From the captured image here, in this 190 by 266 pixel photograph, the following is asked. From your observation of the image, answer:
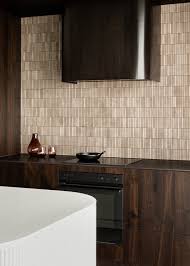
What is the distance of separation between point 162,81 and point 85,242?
281 cm

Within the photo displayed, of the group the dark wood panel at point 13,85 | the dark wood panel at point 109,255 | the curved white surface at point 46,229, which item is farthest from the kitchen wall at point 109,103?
the curved white surface at point 46,229

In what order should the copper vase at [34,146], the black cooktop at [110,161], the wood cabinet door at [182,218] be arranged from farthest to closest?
the copper vase at [34,146], the black cooktop at [110,161], the wood cabinet door at [182,218]

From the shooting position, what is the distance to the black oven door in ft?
12.1

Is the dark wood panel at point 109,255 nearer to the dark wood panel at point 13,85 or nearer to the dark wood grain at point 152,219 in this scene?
the dark wood grain at point 152,219

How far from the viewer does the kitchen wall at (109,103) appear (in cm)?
411

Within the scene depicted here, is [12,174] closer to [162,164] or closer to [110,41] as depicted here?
[162,164]

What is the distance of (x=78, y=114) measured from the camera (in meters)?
4.48

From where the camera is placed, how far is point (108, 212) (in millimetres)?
3736

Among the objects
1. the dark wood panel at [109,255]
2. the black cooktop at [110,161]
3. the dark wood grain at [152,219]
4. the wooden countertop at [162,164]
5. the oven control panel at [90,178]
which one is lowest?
the dark wood panel at [109,255]

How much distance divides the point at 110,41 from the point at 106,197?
131 cm

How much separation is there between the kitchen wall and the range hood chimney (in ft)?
0.57

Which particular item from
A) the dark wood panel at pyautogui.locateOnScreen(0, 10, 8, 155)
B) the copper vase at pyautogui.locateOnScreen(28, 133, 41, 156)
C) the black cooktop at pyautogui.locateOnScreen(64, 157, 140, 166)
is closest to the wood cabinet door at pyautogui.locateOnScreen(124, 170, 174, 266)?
the black cooktop at pyautogui.locateOnScreen(64, 157, 140, 166)

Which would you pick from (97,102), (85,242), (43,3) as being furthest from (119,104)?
(85,242)

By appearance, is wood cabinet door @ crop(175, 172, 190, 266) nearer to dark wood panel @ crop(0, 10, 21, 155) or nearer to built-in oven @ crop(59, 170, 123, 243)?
built-in oven @ crop(59, 170, 123, 243)
